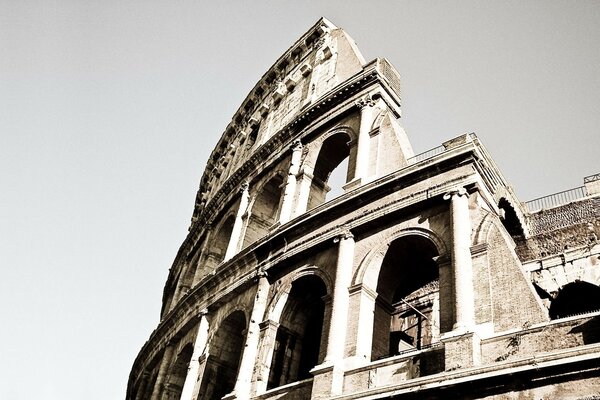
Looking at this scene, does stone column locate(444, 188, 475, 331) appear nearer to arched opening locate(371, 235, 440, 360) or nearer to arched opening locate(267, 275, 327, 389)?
arched opening locate(371, 235, 440, 360)


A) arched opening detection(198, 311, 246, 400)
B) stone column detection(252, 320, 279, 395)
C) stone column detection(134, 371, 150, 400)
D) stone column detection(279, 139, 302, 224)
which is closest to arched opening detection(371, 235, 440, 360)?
stone column detection(252, 320, 279, 395)

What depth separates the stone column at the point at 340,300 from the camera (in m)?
10.3

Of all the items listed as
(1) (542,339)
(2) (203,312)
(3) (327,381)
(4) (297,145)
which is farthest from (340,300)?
(4) (297,145)

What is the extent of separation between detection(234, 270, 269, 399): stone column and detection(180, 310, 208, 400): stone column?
2217 mm

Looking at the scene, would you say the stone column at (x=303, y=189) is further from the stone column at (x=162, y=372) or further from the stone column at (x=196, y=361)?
the stone column at (x=162, y=372)

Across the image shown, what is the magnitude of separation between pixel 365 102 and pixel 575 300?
269 inches

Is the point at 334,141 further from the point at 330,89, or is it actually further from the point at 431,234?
the point at 431,234

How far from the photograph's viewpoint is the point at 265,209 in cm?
1716

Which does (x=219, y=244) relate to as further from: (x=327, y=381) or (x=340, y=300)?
(x=327, y=381)

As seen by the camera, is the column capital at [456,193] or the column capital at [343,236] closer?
the column capital at [456,193]

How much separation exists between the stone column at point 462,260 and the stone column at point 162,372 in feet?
32.5

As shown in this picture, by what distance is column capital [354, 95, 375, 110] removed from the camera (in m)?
14.7

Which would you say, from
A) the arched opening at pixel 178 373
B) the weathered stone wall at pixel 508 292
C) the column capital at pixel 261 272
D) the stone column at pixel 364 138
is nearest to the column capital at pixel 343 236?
the stone column at pixel 364 138

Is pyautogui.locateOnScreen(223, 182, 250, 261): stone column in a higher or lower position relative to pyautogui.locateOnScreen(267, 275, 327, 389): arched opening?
higher
